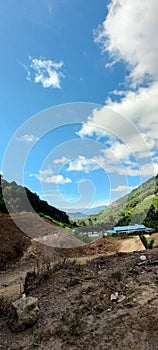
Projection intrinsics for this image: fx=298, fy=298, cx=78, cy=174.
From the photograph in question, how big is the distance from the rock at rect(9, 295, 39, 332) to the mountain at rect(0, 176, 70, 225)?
13.1 meters

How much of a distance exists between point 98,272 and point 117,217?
20.5 meters

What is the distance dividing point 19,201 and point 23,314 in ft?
46.9

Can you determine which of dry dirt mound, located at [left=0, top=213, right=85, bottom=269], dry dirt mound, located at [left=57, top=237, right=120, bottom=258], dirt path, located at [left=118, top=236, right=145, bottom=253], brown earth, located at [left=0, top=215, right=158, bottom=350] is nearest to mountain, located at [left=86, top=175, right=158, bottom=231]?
dirt path, located at [left=118, top=236, right=145, bottom=253]

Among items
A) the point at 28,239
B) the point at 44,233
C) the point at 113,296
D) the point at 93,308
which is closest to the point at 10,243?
the point at 28,239

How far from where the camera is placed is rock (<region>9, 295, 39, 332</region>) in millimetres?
3412

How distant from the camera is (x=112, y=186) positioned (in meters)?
12.3

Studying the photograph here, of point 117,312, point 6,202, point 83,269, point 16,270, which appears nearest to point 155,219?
point 6,202

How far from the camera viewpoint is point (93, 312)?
3.60 metres

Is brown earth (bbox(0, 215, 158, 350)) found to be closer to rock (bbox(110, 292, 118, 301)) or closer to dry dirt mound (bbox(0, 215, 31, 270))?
rock (bbox(110, 292, 118, 301))

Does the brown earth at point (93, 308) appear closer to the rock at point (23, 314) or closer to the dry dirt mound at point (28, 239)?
the rock at point (23, 314)

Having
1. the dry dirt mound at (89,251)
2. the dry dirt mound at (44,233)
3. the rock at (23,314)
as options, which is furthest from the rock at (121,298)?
the dry dirt mound at (44,233)

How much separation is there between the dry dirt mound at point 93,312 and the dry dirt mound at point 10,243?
3.75 m

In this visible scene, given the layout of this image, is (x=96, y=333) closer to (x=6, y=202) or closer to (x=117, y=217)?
(x=6, y=202)

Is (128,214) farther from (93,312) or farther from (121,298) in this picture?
(93,312)
